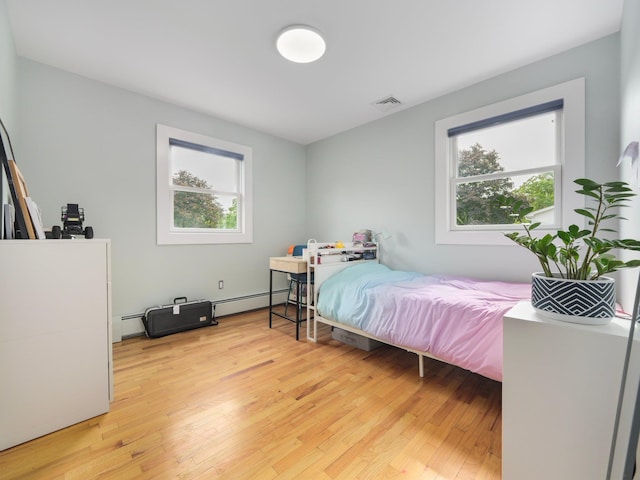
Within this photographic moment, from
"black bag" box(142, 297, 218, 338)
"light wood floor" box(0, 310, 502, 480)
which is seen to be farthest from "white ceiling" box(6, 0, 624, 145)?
"light wood floor" box(0, 310, 502, 480)

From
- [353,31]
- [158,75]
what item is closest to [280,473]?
[353,31]

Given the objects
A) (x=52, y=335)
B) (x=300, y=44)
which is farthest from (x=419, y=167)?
(x=52, y=335)

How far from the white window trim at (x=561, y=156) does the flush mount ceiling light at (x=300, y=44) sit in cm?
145

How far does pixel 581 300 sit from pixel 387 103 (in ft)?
8.58

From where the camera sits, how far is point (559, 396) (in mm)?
853

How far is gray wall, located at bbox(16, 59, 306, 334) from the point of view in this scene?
2.26 m

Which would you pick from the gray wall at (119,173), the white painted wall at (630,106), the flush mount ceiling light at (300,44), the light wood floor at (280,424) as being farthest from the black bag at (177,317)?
the white painted wall at (630,106)

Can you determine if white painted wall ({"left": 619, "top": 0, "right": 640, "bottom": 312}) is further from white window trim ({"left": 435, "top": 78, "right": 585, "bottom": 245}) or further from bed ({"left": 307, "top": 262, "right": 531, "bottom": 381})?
bed ({"left": 307, "top": 262, "right": 531, "bottom": 381})

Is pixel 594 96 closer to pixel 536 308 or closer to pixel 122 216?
pixel 536 308

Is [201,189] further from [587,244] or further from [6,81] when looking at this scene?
[587,244]

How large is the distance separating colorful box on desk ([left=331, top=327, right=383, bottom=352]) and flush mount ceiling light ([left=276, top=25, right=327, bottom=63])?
2.35 meters

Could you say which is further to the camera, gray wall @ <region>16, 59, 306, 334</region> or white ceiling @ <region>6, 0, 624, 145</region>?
gray wall @ <region>16, 59, 306, 334</region>

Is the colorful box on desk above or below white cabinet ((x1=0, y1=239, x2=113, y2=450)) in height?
below

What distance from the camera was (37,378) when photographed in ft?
4.50
